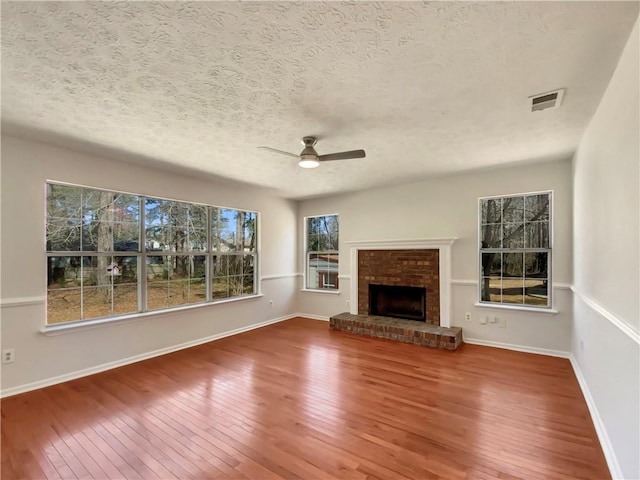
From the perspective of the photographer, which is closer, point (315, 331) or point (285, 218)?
point (315, 331)

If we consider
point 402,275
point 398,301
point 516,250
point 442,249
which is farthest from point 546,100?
point 398,301

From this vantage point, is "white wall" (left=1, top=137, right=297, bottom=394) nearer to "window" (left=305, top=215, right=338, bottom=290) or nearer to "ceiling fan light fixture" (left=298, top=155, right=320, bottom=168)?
"window" (left=305, top=215, right=338, bottom=290)

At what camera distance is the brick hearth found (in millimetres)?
4352

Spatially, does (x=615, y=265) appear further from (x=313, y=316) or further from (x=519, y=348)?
(x=313, y=316)

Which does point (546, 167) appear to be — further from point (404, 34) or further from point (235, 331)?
point (235, 331)

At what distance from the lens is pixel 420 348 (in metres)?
4.36

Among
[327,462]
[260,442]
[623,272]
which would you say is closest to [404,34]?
[623,272]

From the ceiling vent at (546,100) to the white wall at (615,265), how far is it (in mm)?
277

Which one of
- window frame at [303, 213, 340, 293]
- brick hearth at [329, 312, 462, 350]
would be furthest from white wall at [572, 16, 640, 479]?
window frame at [303, 213, 340, 293]

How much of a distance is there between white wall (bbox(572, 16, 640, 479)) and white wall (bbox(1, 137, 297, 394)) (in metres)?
4.64

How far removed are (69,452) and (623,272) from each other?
3.80 meters

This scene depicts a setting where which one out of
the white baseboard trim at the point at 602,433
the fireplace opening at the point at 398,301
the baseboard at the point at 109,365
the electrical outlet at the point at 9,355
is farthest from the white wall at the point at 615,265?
the electrical outlet at the point at 9,355

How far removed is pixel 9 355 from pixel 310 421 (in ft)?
9.95

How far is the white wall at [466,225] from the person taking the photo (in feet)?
13.2
